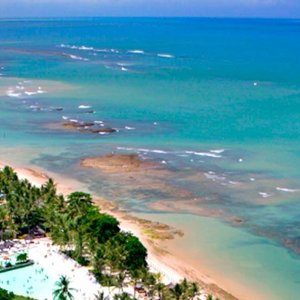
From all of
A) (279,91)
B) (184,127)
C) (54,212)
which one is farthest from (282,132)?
(54,212)

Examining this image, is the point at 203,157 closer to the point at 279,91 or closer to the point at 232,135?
the point at 232,135

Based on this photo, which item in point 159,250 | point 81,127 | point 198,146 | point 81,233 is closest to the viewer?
point 81,233

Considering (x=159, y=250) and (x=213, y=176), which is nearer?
(x=159, y=250)

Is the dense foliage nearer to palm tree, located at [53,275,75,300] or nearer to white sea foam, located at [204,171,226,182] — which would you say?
palm tree, located at [53,275,75,300]

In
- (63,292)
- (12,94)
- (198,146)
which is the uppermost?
(12,94)

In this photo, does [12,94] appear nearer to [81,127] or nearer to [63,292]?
[81,127]

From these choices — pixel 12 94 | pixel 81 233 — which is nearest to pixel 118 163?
pixel 81 233
